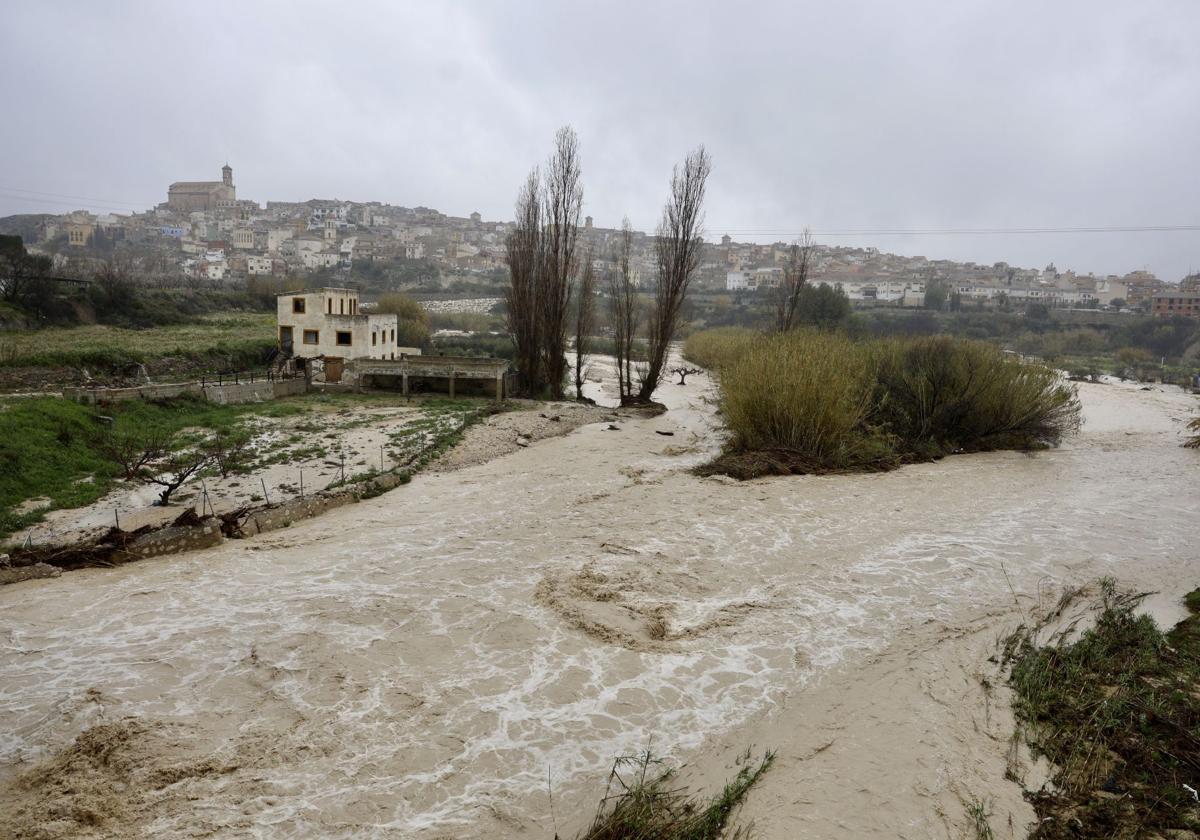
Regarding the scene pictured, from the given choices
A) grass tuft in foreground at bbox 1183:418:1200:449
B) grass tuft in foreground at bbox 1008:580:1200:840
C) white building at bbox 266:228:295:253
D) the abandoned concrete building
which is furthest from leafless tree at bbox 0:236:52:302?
white building at bbox 266:228:295:253

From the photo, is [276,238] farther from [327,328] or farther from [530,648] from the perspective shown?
[530,648]

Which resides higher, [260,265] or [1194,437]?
[260,265]

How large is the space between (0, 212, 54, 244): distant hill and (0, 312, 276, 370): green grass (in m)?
128

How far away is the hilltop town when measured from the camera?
101 meters

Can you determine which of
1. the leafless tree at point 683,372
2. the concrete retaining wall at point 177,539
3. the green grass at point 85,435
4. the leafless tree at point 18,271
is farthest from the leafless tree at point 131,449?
the leafless tree at point 18,271

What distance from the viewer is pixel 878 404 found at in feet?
70.8

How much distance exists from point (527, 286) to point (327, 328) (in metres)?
9.77

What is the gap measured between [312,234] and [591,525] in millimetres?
168164

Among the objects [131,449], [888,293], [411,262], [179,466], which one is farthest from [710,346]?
[411,262]

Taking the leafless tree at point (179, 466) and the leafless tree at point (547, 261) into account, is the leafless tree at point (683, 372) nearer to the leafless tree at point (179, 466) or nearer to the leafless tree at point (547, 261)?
the leafless tree at point (547, 261)

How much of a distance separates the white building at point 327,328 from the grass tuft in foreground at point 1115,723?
96.4 feet

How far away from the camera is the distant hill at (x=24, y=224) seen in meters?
141

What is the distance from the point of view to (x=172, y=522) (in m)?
11.8

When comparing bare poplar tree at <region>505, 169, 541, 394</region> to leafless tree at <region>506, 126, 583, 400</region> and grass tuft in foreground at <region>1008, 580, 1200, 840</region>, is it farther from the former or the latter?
grass tuft in foreground at <region>1008, 580, 1200, 840</region>
